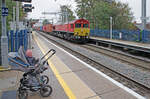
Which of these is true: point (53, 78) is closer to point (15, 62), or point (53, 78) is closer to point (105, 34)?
point (15, 62)

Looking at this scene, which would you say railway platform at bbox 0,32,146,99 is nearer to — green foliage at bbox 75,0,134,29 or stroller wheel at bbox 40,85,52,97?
stroller wheel at bbox 40,85,52,97

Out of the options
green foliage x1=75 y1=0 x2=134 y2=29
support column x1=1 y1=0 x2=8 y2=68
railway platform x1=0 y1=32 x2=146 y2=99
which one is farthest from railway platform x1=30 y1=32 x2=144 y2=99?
green foliage x1=75 y1=0 x2=134 y2=29

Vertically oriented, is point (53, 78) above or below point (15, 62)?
below

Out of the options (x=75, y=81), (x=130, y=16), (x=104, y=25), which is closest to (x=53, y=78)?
(x=75, y=81)

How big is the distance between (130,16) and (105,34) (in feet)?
27.0

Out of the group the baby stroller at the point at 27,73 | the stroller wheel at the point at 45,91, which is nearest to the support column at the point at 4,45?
the baby stroller at the point at 27,73

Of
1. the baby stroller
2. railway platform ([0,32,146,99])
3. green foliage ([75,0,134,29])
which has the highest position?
green foliage ([75,0,134,29])

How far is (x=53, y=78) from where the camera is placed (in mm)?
6703

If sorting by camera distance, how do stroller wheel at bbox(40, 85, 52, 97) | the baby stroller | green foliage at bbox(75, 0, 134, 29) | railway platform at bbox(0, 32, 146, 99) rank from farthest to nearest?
1. green foliage at bbox(75, 0, 134, 29)
2. railway platform at bbox(0, 32, 146, 99)
3. stroller wheel at bbox(40, 85, 52, 97)
4. the baby stroller

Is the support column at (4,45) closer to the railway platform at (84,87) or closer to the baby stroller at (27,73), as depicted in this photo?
the railway platform at (84,87)

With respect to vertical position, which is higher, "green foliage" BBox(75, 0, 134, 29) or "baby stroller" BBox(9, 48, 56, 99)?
"green foliage" BBox(75, 0, 134, 29)

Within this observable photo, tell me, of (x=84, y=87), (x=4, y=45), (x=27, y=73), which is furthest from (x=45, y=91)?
(x=4, y=45)

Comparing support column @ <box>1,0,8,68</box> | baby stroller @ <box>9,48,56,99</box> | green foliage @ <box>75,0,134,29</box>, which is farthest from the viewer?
green foliage @ <box>75,0,134,29</box>

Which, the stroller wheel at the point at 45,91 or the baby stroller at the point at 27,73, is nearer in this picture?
the baby stroller at the point at 27,73
